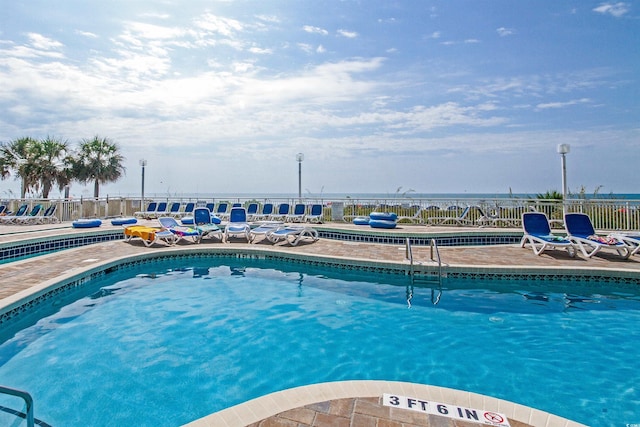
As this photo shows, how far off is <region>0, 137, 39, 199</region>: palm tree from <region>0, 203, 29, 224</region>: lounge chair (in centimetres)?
441

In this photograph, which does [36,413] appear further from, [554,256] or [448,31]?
[448,31]

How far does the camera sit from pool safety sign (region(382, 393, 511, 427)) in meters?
2.11

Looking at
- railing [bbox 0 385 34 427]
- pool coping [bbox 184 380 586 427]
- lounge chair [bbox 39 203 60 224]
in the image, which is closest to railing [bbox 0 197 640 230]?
lounge chair [bbox 39 203 60 224]

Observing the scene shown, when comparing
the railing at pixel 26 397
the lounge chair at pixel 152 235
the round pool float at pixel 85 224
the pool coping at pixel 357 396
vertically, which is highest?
the round pool float at pixel 85 224

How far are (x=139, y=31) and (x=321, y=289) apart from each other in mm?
7126

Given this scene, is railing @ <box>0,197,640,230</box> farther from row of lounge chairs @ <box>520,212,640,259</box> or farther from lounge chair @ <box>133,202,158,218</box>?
row of lounge chairs @ <box>520,212,640,259</box>

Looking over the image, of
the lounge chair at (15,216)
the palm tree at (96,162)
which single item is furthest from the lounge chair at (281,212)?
the palm tree at (96,162)

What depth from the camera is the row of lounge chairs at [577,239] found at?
7.03 m

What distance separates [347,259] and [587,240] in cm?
508

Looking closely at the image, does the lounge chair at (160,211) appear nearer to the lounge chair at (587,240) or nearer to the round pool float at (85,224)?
the round pool float at (85,224)

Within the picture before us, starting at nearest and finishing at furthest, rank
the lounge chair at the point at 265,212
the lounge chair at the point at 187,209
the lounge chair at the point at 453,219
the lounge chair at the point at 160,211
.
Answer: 1. the lounge chair at the point at 453,219
2. the lounge chair at the point at 265,212
3. the lounge chair at the point at 187,209
4. the lounge chair at the point at 160,211

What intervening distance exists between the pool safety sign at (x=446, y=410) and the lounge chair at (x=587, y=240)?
6.64 metres

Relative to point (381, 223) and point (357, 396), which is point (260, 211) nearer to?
point (381, 223)

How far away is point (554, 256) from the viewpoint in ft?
24.2
